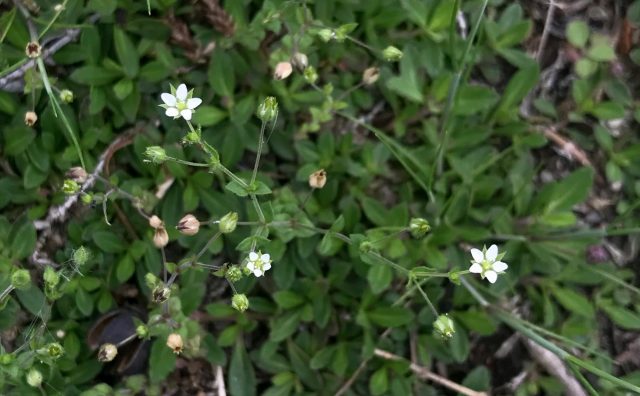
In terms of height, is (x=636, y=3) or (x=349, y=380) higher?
(x=636, y=3)

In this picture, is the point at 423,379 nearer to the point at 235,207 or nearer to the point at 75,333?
the point at 235,207

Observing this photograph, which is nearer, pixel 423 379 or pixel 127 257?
pixel 127 257

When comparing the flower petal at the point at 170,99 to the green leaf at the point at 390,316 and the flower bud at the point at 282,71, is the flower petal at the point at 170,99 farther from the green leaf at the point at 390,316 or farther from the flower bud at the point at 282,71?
the green leaf at the point at 390,316

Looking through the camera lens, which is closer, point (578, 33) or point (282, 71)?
point (282, 71)

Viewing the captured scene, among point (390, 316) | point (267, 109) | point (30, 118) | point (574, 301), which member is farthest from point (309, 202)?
point (574, 301)

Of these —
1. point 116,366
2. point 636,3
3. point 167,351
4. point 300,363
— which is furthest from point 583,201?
point 116,366

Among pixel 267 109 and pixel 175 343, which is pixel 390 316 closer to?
pixel 175 343
